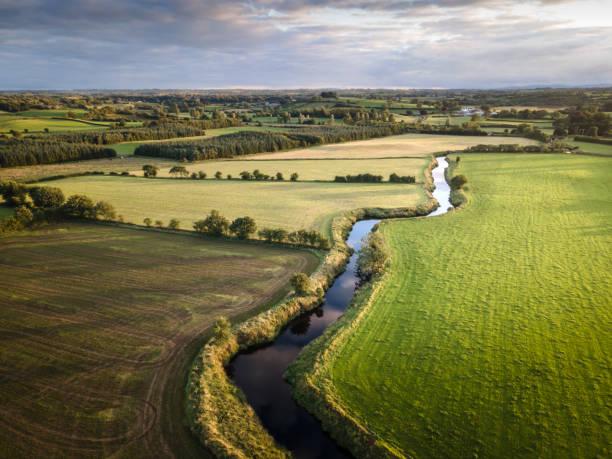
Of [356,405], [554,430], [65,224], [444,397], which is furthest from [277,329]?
[65,224]

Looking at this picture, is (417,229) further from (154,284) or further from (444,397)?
(154,284)

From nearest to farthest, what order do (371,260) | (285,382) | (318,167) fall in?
(285,382) < (371,260) < (318,167)

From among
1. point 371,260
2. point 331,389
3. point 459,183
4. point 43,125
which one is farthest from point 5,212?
point 43,125

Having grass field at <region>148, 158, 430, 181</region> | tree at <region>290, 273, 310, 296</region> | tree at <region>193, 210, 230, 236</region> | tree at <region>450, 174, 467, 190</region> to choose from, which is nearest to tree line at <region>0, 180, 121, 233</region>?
tree at <region>193, 210, 230, 236</region>

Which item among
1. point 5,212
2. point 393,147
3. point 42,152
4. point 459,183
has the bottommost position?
point 5,212

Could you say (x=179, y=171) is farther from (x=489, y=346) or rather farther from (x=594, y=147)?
(x=594, y=147)

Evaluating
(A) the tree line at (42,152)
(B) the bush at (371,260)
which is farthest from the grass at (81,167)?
(B) the bush at (371,260)
